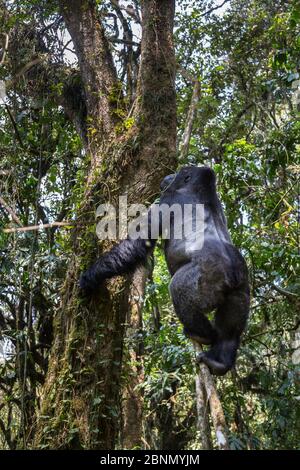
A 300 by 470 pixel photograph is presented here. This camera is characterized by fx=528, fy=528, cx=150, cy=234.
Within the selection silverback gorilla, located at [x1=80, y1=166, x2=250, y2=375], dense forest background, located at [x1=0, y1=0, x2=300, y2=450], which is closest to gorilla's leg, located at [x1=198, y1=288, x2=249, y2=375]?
silverback gorilla, located at [x1=80, y1=166, x2=250, y2=375]

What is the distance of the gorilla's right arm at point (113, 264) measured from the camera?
3.81 meters

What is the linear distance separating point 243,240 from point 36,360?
2950 millimetres

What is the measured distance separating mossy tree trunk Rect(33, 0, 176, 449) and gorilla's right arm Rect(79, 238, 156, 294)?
145mm

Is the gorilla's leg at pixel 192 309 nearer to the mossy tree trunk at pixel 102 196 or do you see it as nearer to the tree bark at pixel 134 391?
the mossy tree trunk at pixel 102 196

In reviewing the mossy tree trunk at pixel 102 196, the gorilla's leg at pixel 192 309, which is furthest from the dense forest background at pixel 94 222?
the gorilla's leg at pixel 192 309

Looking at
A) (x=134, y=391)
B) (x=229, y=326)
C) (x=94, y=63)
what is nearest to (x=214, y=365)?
(x=229, y=326)

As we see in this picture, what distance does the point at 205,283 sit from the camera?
154 inches

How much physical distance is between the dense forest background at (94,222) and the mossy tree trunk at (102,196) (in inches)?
0.4

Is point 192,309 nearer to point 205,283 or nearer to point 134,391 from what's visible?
point 205,283

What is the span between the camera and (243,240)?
5.59 metres

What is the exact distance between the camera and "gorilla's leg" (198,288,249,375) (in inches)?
150
